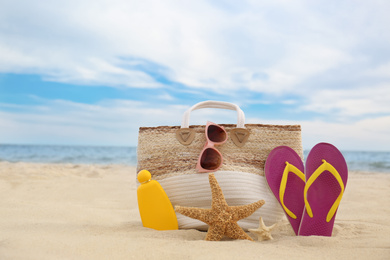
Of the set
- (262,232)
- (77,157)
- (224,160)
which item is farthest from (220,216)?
(77,157)

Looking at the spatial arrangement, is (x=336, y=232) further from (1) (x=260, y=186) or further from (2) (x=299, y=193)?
(1) (x=260, y=186)

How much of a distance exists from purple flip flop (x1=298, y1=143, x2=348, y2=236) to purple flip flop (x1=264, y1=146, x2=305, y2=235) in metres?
0.06

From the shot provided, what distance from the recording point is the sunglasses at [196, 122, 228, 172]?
2201mm

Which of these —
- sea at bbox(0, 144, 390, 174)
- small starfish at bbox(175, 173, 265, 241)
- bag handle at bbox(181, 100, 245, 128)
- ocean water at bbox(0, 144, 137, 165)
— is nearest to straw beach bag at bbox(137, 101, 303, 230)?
bag handle at bbox(181, 100, 245, 128)

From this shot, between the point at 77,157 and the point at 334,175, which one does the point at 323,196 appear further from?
the point at 77,157

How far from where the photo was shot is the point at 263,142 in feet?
7.72

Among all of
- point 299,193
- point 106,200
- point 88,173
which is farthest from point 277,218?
point 88,173

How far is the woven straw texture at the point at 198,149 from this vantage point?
Result: 227 centimetres

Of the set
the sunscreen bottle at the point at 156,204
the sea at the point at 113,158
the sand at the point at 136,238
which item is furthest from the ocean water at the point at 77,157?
the sunscreen bottle at the point at 156,204

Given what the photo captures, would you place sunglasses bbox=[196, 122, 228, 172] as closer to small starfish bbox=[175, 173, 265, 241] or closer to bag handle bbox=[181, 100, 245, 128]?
bag handle bbox=[181, 100, 245, 128]

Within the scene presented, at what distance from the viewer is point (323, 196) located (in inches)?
→ 85.4

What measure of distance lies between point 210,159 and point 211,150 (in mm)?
61

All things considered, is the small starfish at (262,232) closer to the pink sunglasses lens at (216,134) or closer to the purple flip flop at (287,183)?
the purple flip flop at (287,183)

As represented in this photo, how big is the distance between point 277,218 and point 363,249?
65 centimetres
